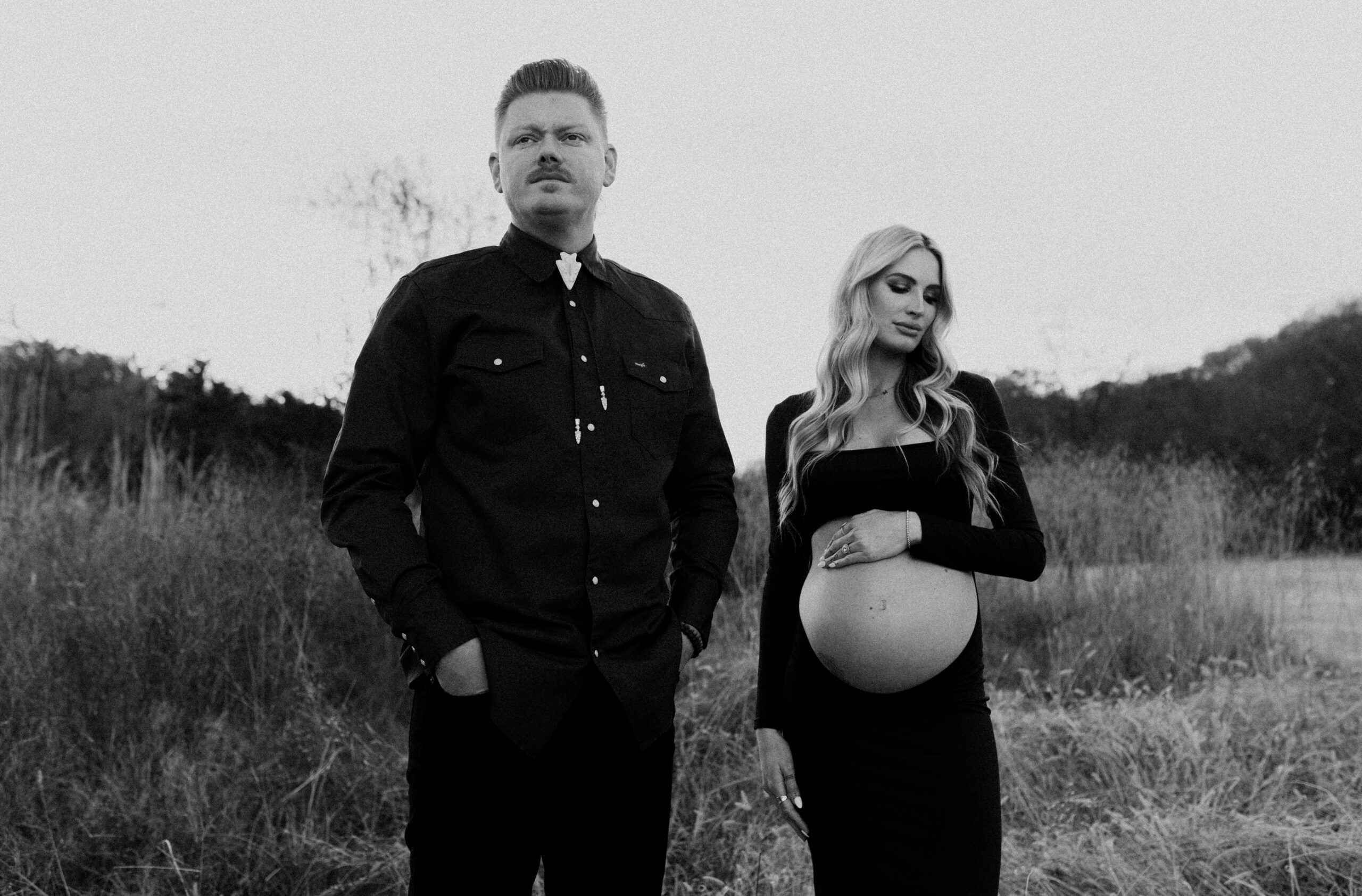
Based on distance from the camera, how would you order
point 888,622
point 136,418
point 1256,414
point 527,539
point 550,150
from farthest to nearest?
point 1256,414
point 136,418
point 888,622
point 550,150
point 527,539

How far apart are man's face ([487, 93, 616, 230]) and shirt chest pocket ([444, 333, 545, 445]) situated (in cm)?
30

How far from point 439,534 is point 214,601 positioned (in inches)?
123

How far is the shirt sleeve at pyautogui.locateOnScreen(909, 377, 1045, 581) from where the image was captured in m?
2.30

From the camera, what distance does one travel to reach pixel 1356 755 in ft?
14.5

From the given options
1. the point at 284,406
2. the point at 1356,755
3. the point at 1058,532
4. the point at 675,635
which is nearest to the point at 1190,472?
the point at 1058,532

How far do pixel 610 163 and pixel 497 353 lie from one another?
21.2 inches

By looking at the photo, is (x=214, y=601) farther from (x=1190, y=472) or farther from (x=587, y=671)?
(x=1190, y=472)

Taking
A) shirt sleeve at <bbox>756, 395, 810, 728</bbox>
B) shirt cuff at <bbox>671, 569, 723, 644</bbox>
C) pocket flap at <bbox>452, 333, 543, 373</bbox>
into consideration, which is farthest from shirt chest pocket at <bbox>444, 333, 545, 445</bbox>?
shirt sleeve at <bbox>756, 395, 810, 728</bbox>

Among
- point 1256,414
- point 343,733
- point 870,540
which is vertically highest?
point 1256,414

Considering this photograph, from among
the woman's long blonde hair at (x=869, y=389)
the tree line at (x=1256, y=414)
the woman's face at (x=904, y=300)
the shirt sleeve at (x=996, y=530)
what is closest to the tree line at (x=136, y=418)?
the woman's long blonde hair at (x=869, y=389)

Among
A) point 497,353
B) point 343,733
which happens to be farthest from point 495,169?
point 343,733

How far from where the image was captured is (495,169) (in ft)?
7.66

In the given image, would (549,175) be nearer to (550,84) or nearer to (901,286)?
(550,84)

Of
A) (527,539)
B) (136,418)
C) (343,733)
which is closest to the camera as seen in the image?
(527,539)
